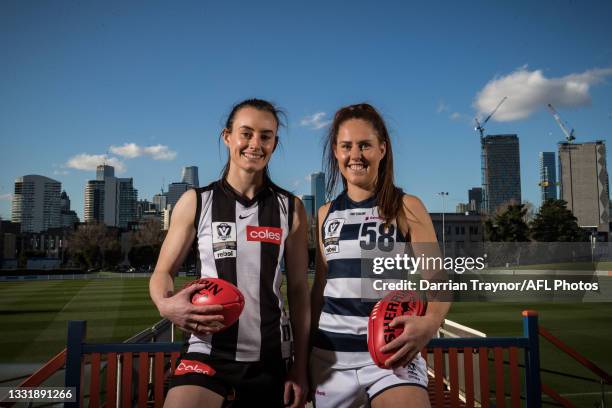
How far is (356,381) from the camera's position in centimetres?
232

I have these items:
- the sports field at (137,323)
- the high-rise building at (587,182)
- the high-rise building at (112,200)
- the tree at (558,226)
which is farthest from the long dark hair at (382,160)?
the high-rise building at (112,200)

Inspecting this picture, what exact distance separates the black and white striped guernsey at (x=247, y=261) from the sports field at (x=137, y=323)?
876 centimetres

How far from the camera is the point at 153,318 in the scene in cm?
2231

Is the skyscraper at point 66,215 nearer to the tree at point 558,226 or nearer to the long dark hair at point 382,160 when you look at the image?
the tree at point 558,226

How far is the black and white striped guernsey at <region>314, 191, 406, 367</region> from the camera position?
93.7 inches

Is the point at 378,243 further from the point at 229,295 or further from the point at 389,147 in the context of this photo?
the point at 229,295

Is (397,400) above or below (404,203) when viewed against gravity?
below

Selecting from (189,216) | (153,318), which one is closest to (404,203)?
(189,216)

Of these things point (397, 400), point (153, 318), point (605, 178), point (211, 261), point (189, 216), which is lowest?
point (153, 318)

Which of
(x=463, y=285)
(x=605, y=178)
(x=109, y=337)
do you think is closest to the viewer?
(x=463, y=285)

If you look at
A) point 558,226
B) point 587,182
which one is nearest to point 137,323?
point 558,226

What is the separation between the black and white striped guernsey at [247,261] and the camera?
2.36 metres

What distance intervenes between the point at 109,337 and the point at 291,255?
17133 mm

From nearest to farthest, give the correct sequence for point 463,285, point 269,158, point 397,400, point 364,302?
point 397,400
point 364,302
point 269,158
point 463,285
